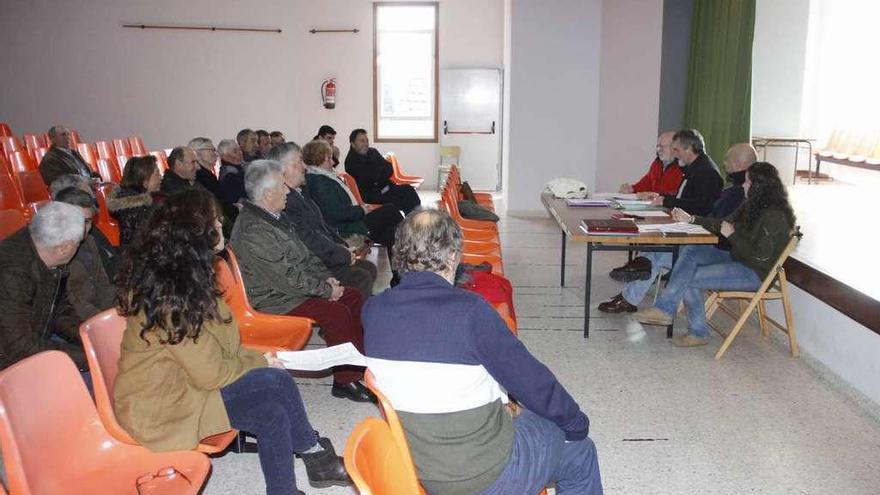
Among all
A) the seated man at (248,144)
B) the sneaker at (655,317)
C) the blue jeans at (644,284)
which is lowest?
the sneaker at (655,317)

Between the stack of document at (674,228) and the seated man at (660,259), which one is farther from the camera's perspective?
the seated man at (660,259)

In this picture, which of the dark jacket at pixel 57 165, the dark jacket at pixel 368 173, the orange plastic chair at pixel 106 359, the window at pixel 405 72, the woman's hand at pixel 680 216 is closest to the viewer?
the orange plastic chair at pixel 106 359

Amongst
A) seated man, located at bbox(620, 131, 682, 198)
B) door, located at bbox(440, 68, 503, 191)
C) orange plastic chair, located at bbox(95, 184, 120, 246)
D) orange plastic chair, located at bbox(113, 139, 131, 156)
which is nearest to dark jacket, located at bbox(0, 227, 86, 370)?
orange plastic chair, located at bbox(95, 184, 120, 246)

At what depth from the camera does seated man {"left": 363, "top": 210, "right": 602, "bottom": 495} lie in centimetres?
178

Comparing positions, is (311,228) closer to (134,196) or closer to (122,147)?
(134,196)

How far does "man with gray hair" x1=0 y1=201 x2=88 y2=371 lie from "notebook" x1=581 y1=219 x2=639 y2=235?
2.72m

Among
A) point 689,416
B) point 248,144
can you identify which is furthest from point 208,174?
point 689,416

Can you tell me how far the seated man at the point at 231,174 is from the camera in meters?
5.88

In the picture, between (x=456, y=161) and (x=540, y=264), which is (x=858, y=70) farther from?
(x=540, y=264)

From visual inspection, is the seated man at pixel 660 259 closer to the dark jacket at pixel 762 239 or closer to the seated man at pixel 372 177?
the dark jacket at pixel 762 239

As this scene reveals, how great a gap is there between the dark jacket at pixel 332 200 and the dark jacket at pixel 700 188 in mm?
2284

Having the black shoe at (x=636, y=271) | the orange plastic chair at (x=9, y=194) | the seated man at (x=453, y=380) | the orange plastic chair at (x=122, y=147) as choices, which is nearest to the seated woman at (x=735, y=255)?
the black shoe at (x=636, y=271)

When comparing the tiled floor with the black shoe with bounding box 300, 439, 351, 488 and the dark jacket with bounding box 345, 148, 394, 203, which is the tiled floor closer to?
the black shoe with bounding box 300, 439, 351, 488

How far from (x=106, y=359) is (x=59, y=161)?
5.73 meters
